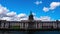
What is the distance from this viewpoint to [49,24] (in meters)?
194

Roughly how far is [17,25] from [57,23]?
35.1 metres

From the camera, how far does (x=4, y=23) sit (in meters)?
185

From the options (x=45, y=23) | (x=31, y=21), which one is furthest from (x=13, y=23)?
(x=45, y=23)

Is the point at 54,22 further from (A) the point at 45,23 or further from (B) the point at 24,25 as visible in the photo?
(B) the point at 24,25

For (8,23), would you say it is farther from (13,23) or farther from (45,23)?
(45,23)

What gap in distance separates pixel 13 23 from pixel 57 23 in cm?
3864

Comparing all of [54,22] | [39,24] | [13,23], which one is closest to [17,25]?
[13,23]

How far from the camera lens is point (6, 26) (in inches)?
7288

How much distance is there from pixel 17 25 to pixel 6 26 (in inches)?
491

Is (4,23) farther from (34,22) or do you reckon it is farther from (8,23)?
(34,22)

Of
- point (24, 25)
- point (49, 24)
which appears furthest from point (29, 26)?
point (49, 24)

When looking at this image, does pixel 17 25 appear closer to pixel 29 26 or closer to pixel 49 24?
pixel 29 26

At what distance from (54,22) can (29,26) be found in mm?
23102

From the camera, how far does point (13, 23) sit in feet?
639
